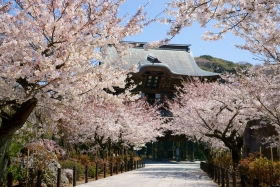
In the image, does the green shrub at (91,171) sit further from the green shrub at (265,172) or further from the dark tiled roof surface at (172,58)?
the dark tiled roof surface at (172,58)

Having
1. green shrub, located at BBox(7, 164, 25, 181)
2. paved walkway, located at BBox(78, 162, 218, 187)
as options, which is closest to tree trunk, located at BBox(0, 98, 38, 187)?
green shrub, located at BBox(7, 164, 25, 181)

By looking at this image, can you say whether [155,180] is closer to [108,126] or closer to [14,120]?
[108,126]

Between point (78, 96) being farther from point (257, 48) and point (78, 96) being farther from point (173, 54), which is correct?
point (173, 54)

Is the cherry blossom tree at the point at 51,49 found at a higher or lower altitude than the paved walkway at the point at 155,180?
higher

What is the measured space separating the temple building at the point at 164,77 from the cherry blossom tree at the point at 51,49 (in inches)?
1011

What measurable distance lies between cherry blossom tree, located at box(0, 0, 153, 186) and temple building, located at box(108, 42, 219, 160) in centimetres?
2568

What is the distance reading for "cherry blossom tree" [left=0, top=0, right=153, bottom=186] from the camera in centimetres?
705

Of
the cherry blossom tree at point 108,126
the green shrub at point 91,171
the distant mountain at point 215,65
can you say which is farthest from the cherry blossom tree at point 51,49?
the distant mountain at point 215,65

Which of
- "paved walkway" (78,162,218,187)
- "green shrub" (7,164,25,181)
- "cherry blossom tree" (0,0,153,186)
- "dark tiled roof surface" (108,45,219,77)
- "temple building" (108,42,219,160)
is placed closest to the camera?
"cherry blossom tree" (0,0,153,186)

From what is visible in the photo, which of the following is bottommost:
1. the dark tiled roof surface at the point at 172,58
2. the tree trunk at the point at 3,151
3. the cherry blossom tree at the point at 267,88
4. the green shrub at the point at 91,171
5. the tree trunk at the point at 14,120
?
the green shrub at the point at 91,171

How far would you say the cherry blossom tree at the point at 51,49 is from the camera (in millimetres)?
7055

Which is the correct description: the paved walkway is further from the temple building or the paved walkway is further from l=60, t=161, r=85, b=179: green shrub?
the temple building

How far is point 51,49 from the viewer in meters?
7.67

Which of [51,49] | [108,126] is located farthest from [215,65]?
[51,49]
